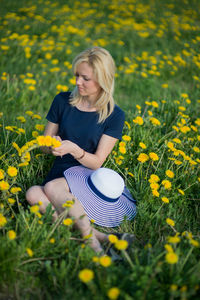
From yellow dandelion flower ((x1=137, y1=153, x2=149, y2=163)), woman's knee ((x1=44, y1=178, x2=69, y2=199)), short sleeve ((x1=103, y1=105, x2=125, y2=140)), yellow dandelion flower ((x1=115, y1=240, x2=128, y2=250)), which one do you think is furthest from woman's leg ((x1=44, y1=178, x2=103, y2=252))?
yellow dandelion flower ((x1=137, y1=153, x2=149, y2=163))

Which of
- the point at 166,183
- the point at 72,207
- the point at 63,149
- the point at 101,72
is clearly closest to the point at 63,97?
the point at 101,72

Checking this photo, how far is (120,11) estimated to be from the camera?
23.7ft

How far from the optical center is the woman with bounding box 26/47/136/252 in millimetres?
1832

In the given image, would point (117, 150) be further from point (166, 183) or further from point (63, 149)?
point (63, 149)

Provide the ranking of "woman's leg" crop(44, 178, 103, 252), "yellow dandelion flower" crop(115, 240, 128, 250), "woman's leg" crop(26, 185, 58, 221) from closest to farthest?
1. "yellow dandelion flower" crop(115, 240, 128, 250)
2. "woman's leg" crop(44, 178, 103, 252)
3. "woman's leg" crop(26, 185, 58, 221)

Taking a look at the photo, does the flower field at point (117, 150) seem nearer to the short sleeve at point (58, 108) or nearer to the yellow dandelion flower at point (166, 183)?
the yellow dandelion flower at point (166, 183)

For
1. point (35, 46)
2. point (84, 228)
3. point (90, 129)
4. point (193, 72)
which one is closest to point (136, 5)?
point (193, 72)

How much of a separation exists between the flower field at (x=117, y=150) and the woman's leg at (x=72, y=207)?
0.24 ft

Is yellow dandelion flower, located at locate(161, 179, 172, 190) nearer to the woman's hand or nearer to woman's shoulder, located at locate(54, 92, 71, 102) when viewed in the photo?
the woman's hand

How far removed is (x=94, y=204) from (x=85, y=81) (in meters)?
0.88

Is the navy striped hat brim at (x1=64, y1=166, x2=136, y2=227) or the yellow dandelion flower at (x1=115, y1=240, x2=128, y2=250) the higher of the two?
the yellow dandelion flower at (x1=115, y1=240, x2=128, y2=250)

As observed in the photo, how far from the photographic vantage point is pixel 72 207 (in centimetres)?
161

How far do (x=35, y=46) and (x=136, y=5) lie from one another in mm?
4881

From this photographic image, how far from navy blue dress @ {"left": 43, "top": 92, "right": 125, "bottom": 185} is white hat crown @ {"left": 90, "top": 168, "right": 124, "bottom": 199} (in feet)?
1.00
